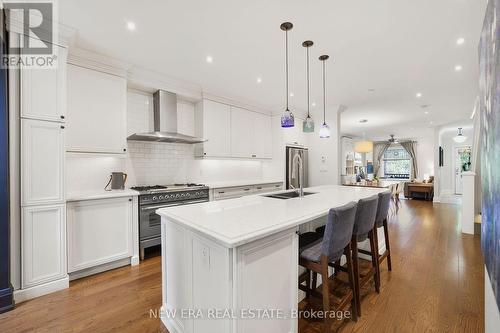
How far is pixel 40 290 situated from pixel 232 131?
3.35 metres

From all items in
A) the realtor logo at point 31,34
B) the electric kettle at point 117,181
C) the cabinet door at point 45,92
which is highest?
the realtor logo at point 31,34

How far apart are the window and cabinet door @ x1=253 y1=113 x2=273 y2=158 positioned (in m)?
7.58

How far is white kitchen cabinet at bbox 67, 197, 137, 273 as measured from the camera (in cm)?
240

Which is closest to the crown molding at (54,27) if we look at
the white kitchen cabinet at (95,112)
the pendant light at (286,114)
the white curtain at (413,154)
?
the white kitchen cabinet at (95,112)

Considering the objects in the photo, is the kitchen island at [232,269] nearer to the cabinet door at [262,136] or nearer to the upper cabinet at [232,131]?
the upper cabinet at [232,131]

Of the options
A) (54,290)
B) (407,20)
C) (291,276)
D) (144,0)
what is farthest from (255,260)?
(407,20)

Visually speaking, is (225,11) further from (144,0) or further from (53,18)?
(53,18)

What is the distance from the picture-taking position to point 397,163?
986 cm

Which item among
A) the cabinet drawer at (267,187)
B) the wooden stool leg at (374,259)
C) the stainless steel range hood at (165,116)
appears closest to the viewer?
the wooden stool leg at (374,259)

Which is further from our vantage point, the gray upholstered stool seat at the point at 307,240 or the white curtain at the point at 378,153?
the white curtain at the point at 378,153

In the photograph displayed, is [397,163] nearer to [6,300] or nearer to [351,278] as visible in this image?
[351,278]

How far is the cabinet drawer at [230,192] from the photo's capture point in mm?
3784

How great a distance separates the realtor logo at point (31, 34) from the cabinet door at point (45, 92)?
6 centimetres

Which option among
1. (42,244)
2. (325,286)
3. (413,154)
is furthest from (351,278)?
(413,154)
